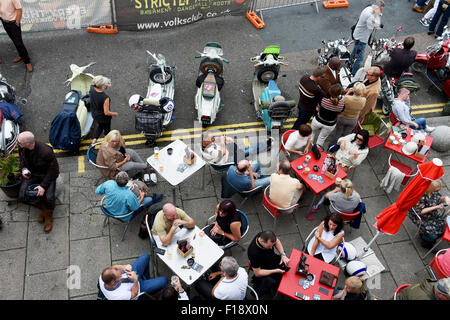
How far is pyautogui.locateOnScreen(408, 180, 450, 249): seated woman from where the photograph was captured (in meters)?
7.38

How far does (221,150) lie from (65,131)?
336 centimetres

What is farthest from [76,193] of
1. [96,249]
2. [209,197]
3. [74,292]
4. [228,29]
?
[228,29]

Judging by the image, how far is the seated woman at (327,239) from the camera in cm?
661

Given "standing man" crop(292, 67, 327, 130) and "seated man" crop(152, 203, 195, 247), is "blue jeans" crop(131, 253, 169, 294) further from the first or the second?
"standing man" crop(292, 67, 327, 130)

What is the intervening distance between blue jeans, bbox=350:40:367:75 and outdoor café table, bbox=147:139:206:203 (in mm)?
5885

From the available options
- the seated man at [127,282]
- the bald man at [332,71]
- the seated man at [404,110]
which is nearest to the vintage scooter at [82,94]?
the seated man at [127,282]

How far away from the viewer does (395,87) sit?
10.2 metres

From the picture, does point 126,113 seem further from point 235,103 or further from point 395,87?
point 395,87

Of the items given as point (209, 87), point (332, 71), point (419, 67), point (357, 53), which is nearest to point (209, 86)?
point (209, 87)

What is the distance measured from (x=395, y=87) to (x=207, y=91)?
488 cm

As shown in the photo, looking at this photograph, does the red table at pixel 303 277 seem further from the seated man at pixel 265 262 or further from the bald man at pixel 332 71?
the bald man at pixel 332 71

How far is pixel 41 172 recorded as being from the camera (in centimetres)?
743

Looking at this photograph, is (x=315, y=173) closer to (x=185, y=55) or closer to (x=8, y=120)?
(x=185, y=55)

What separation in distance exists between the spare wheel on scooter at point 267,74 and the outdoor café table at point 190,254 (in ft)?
16.6
